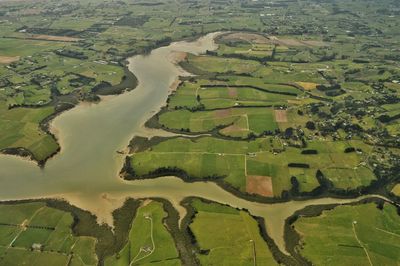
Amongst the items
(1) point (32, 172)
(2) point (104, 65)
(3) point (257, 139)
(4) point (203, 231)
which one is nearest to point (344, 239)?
(4) point (203, 231)

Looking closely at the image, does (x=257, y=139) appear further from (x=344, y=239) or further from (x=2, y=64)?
(x=2, y=64)

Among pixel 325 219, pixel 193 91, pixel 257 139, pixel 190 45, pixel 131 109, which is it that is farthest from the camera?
pixel 190 45

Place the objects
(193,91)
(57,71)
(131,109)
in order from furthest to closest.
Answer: (57,71) → (193,91) → (131,109)

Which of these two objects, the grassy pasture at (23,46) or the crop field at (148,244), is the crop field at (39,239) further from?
the grassy pasture at (23,46)

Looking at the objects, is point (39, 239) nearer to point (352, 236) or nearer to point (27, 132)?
point (27, 132)

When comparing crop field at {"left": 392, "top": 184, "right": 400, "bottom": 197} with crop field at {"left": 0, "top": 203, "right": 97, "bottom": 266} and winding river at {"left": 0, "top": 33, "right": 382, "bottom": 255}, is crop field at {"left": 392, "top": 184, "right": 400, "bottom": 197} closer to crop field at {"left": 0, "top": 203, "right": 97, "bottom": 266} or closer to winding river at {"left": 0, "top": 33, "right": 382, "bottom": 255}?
winding river at {"left": 0, "top": 33, "right": 382, "bottom": 255}

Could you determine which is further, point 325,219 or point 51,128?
point 51,128
